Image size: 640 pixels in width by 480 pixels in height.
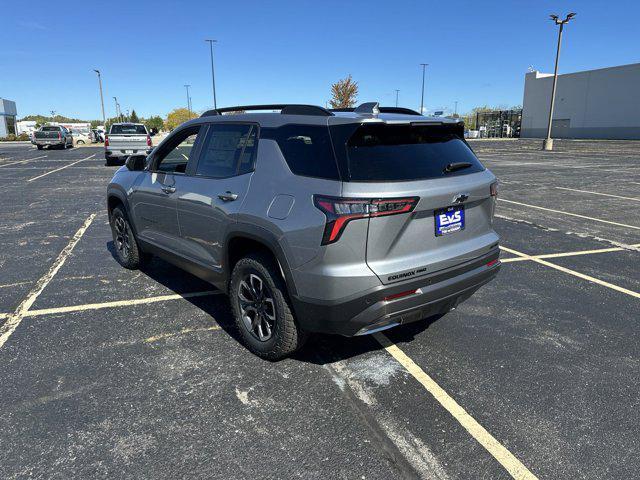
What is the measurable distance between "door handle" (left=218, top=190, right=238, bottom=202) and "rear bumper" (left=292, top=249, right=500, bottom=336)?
92 centimetres

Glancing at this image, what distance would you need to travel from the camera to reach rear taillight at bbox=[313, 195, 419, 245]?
8.78 ft

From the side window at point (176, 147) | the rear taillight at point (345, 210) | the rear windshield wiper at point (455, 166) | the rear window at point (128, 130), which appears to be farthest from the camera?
the rear window at point (128, 130)

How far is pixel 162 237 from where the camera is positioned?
14.9 ft

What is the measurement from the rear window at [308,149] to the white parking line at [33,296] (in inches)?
108

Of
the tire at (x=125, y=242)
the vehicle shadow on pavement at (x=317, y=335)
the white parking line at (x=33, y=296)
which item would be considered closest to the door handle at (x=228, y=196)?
the vehicle shadow on pavement at (x=317, y=335)

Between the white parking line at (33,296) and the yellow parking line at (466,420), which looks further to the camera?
the white parking line at (33,296)

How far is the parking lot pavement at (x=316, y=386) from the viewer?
2.44 metres

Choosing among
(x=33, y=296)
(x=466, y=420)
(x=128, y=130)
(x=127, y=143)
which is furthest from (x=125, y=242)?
(x=128, y=130)

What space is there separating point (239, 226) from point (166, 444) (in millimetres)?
1457

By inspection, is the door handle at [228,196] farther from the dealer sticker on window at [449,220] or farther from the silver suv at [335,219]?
the dealer sticker on window at [449,220]

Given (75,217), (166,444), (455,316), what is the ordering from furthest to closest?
1. (75,217)
2. (455,316)
3. (166,444)

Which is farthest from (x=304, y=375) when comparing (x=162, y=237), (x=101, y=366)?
(x=162, y=237)

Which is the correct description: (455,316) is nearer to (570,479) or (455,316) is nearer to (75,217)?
(570,479)

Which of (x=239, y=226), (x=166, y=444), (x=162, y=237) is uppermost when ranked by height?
(x=239, y=226)
